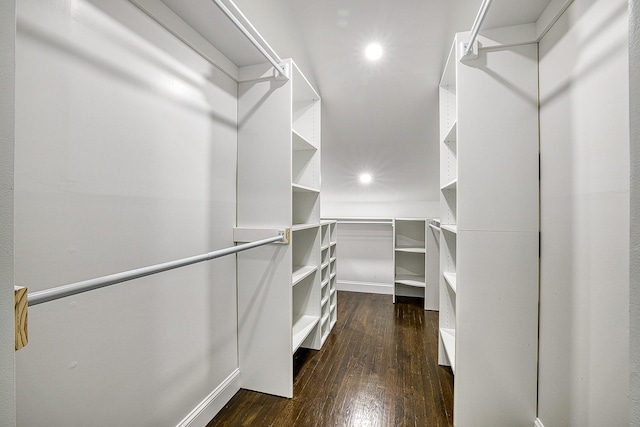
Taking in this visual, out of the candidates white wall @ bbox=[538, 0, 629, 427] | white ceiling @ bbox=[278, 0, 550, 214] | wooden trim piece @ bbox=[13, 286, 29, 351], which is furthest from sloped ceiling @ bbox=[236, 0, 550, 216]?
wooden trim piece @ bbox=[13, 286, 29, 351]

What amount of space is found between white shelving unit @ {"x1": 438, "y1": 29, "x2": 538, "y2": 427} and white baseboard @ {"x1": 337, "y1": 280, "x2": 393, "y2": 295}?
2576 mm

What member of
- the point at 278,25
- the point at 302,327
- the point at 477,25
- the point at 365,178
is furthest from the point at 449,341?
the point at 278,25

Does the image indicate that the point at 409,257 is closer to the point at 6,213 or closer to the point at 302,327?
the point at 302,327

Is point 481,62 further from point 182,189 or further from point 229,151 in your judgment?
point 182,189

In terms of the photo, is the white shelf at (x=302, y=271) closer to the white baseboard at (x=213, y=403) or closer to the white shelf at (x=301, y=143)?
the white baseboard at (x=213, y=403)

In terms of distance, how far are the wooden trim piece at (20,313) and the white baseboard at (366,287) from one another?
3.94 m

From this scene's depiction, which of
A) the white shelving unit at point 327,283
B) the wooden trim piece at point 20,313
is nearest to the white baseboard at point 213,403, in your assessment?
the white shelving unit at point 327,283

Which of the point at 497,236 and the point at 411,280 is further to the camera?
the point at 411,280

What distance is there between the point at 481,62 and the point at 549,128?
47cm

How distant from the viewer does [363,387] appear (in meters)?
1.88

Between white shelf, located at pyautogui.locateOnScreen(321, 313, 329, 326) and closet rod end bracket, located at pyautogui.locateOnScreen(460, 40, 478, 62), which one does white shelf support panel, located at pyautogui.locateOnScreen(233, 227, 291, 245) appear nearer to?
white shelf, located at pyautogui.locateOnScreen(321, 313, 329, 326)

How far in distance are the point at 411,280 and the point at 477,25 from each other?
123 inches

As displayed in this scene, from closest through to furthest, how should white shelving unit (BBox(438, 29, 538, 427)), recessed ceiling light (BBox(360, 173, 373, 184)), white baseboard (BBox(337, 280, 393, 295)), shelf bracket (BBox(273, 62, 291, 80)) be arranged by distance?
white shelving unit (BBox(438, 29, 538, 427)) → shelf bracket (BBox(273, 62, 291, 80)) → recessed ceiling light (BBox(360, 173, 373, 184)) → white baseboard (BBox(337, 280, 393, 295))

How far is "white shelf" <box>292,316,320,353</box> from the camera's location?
1971 mm
